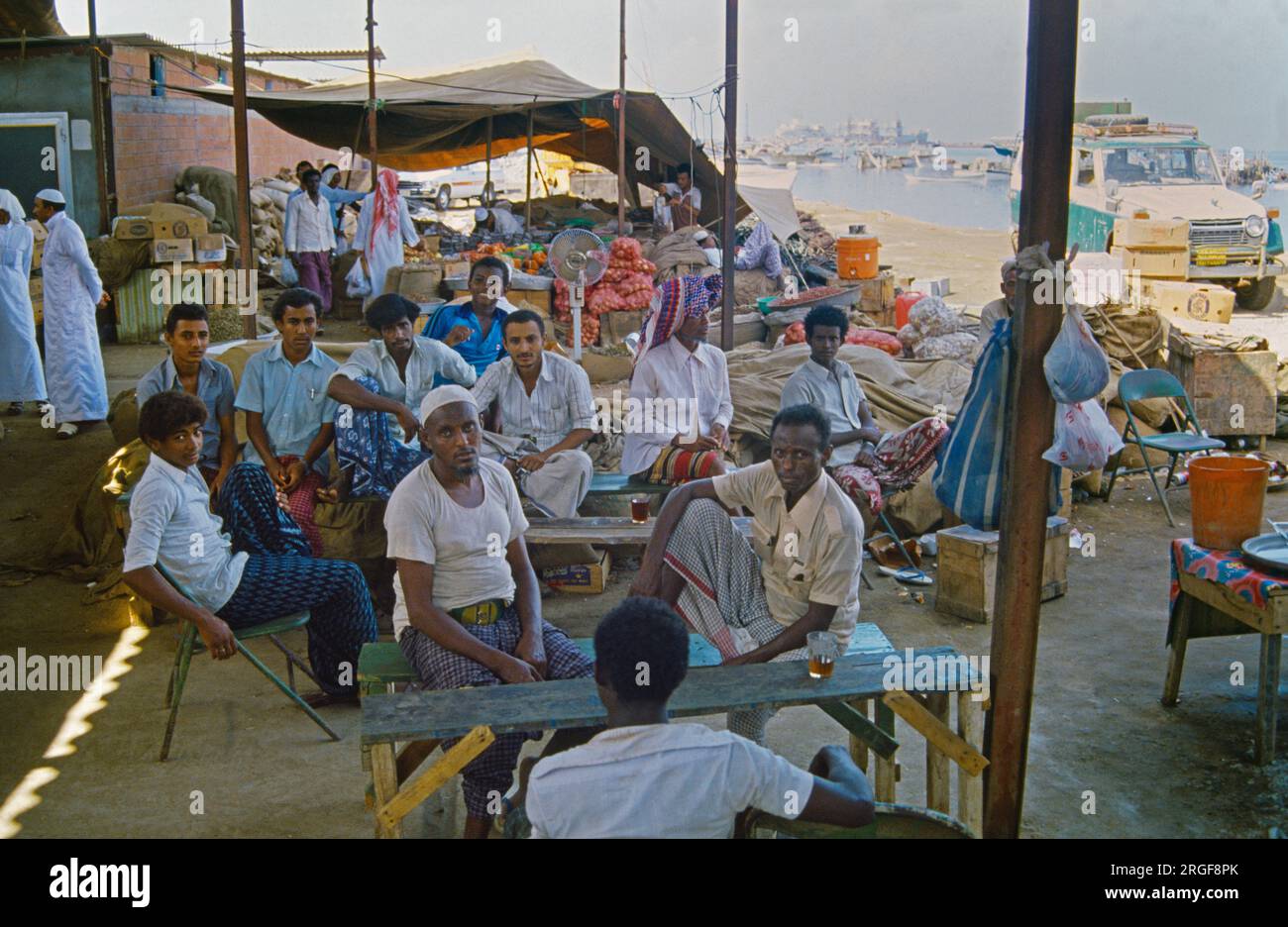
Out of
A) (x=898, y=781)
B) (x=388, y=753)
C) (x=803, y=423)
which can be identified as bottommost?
(x=898, y=781)

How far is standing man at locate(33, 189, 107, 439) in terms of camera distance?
8.87 meters

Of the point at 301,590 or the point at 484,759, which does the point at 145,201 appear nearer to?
the point at 301,590

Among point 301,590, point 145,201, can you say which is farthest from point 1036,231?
point 145,201

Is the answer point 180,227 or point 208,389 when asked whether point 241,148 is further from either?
point 180,227

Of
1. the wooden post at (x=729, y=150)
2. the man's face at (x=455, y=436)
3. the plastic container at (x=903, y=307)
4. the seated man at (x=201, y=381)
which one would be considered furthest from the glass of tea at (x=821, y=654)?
the plastic container at (x=903, y=307)

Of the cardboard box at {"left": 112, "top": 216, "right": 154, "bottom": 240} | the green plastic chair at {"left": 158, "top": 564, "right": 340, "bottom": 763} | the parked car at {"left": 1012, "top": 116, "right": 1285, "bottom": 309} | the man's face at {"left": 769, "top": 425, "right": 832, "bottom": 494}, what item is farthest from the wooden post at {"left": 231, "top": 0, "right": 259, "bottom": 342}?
the parked car at {"left": 1012, "top": 116, "right": 1285, "bottom": 309}

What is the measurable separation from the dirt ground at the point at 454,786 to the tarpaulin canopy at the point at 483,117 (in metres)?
9.03

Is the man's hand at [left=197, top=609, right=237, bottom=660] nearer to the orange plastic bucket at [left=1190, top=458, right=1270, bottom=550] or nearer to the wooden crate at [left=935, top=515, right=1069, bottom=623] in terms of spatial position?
the wooden crate at [left=935, top=515, right=1069, bottom=623]

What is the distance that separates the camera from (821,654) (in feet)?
11.5

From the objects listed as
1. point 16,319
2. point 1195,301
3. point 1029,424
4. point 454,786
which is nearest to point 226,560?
point 454,786

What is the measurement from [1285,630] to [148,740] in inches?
166

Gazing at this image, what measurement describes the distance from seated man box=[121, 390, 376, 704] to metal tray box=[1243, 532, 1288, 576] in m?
3.38

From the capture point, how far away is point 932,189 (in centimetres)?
5869

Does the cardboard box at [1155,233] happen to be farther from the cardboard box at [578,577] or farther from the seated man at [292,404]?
the seated man at [292,404]
